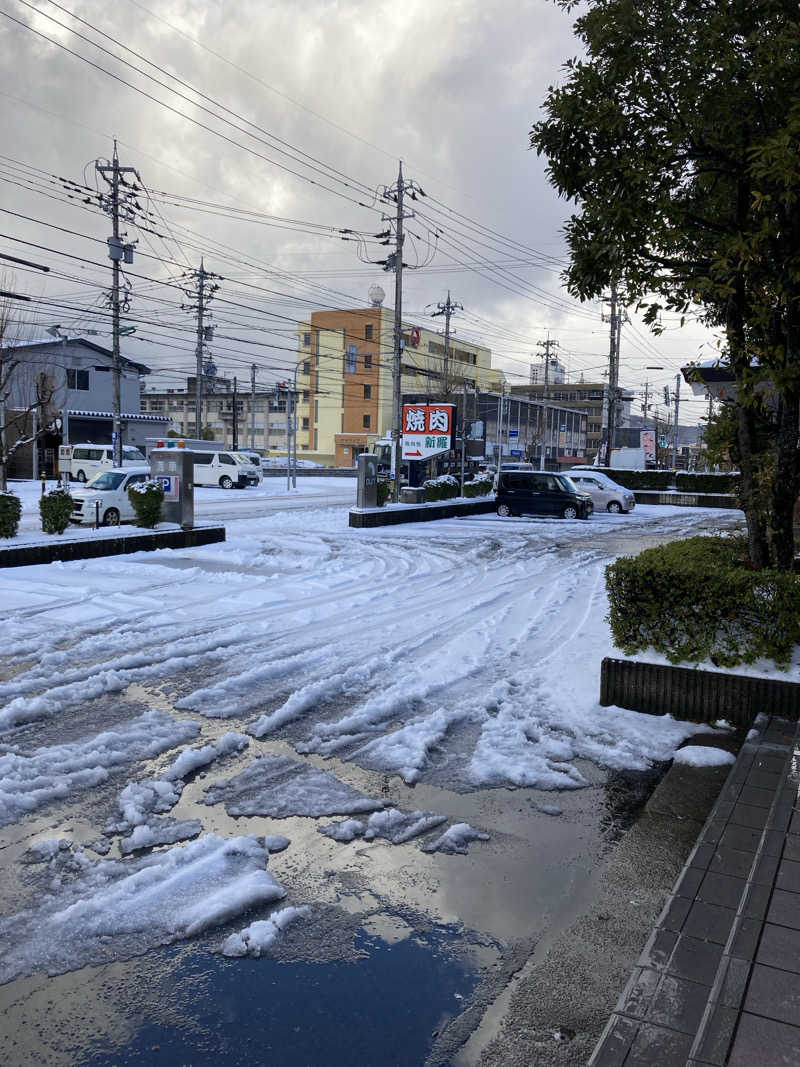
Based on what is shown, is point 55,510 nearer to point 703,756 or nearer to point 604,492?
point 703,756

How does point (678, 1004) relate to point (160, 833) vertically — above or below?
above

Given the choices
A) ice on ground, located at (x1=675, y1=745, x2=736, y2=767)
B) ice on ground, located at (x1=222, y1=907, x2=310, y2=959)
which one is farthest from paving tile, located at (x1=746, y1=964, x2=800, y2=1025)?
ice on ground, located at (x1=675, y1=745, x2=736, y2=767)

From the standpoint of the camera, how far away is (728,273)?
6668 millimetres

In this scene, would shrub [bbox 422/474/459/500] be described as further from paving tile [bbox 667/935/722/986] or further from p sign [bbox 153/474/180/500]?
paving tile [bbox 667/935/722/986]

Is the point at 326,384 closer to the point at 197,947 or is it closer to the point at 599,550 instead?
the point at 599,550

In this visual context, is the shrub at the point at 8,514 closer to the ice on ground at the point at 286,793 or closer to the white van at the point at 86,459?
the ice on ground at the point at 286,793

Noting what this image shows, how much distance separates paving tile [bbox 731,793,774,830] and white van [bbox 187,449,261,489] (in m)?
38.4

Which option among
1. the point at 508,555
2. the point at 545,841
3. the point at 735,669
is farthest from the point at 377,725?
the point at 508,555

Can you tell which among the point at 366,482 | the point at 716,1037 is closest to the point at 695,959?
the point at 716,1037

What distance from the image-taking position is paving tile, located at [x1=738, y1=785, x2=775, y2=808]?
4312 millimetres

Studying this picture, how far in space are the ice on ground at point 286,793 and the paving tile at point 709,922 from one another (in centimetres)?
Result: 194

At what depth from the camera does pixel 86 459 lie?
39.1 meters

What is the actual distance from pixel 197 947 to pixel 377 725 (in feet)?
9.49

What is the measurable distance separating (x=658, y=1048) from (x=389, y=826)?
2.13 metres
